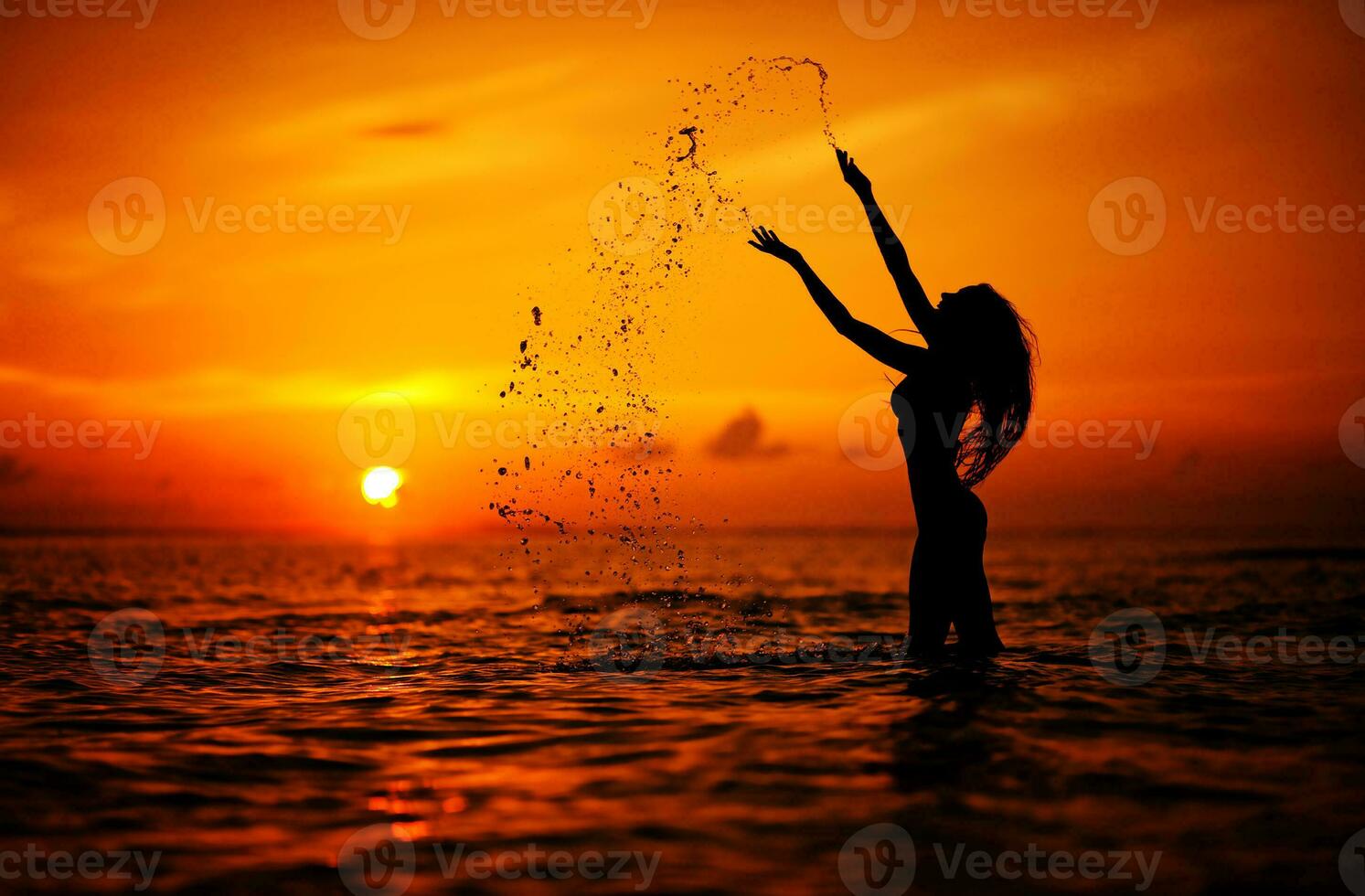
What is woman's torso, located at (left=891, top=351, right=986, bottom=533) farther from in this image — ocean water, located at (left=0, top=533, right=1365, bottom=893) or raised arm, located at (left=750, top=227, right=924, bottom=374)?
ocean water, located at (left=0, top=533, right=1365, bottom=893)

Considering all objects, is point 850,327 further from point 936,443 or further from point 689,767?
point 689,767

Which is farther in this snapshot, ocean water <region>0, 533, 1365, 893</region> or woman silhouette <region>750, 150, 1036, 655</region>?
woman silhouette <region>750, 150, 1036, 655</region>

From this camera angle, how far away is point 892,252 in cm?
750

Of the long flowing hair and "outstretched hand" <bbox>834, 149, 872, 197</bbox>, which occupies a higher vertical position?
"outstretched hand" <bbox>834, 149, 872, 197</bbox>

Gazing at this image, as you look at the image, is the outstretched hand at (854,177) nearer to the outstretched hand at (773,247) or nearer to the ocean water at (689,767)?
the outstretched hand at (773,247)

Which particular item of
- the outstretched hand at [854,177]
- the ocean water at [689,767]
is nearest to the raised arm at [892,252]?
the outstretched hand at [854,177]

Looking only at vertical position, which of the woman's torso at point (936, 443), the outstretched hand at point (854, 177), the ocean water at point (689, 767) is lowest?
the ocean water at point (689, 767)

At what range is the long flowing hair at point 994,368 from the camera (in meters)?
7.85

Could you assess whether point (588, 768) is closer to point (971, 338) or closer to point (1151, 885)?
point (1151, 885)

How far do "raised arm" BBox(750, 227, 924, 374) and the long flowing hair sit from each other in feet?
1.44

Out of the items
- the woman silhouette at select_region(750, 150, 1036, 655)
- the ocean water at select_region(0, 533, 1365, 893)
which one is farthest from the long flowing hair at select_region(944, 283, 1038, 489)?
the ocean water at select_region(0, 533, 1365, 893)

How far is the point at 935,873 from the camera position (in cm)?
440

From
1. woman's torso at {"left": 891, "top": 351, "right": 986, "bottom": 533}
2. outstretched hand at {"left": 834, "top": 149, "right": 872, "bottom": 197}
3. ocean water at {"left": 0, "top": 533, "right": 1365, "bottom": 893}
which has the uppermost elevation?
outstretched hand at {"left": 834, "top": 149, "right": 872, "bottom": 197}

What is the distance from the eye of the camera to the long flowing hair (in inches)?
309
